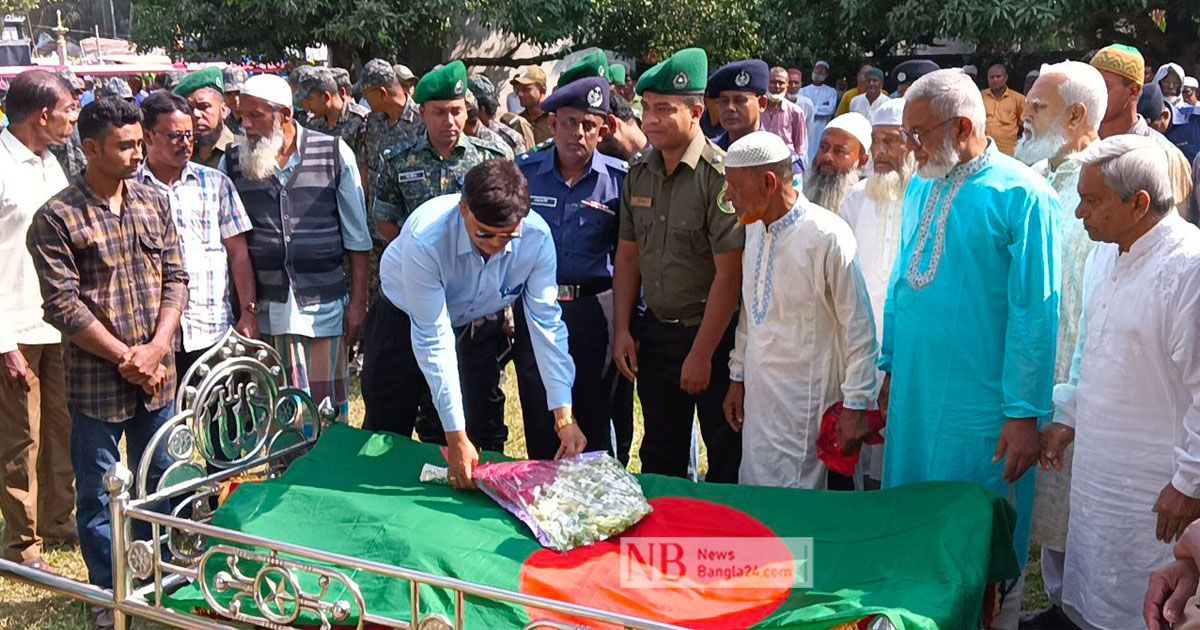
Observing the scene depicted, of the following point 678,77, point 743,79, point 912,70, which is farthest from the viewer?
point 912,70

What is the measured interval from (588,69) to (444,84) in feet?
2.22

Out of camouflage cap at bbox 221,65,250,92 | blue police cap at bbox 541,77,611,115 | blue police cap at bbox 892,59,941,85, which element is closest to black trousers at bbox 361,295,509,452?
blue police cap at bbox 541,77,611,115

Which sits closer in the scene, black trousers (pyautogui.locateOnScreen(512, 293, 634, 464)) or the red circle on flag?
the red circle on flag

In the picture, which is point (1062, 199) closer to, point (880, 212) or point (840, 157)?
point (880, 212)

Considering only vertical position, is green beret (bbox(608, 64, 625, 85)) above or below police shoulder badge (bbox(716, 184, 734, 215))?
above

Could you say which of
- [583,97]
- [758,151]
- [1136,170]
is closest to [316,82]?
[583,97]

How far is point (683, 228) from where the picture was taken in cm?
416

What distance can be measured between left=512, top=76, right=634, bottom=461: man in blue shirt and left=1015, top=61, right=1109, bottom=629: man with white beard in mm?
1718

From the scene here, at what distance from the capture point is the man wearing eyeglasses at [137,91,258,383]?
4.32 metres

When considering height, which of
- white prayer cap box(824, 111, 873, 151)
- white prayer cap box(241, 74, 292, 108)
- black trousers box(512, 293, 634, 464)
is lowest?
black trousers box(512, 293, 634, 464)

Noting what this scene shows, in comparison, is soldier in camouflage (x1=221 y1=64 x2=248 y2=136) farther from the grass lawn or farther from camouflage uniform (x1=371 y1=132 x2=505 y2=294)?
the grass lawn

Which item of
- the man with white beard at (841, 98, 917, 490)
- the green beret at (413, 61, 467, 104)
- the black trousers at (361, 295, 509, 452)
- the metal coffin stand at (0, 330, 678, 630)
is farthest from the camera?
the green beret at (413, 61, 467, 104)

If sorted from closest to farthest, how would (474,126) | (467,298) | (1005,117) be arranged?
(467,298)
(474,126)
(1005,117)

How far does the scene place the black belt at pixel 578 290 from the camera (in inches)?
179
